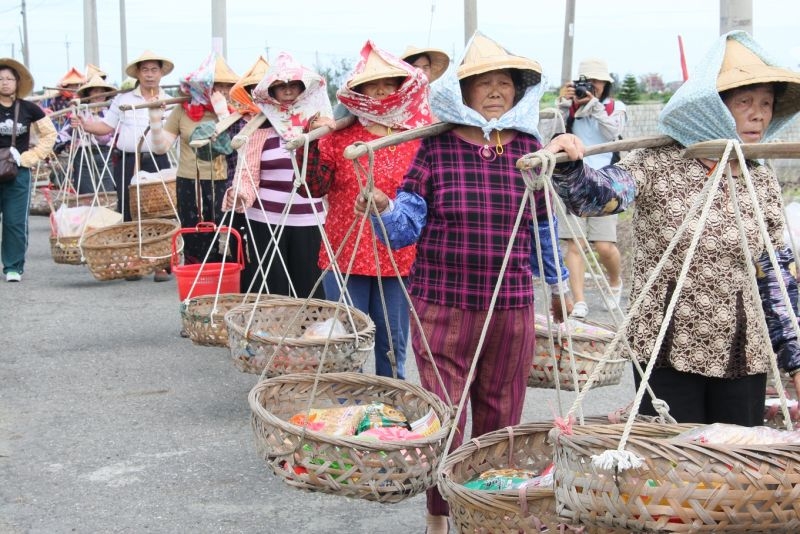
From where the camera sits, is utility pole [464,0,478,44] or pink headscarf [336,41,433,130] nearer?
pink headscarf [336,41,433,130]

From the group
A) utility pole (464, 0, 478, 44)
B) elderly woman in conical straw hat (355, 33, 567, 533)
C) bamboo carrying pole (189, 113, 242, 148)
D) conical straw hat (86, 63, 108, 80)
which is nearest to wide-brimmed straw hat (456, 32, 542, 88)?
elderly woman in conical straw hat (355, 33, 567, 533)

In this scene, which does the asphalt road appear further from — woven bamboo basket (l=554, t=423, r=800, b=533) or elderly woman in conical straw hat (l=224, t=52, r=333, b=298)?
elderly woman in conical straw hat (l=224, t=52, r=333, b=298)

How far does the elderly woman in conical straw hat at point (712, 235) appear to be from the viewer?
288 cm

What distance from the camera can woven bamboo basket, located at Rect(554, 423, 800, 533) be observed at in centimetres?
204

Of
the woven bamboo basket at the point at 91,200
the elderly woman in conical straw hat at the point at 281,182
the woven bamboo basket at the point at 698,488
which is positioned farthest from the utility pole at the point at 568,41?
the woven bamboo basket at the point at 698,488

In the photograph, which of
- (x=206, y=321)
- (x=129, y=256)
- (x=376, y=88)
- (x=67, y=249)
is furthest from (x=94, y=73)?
(x=376, y=88)

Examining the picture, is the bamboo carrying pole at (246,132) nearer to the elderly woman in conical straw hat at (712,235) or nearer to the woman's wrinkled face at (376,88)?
the woman's wrinkled face at (376,88)

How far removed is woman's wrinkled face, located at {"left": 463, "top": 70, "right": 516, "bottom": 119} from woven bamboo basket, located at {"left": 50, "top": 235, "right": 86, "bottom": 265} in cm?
579

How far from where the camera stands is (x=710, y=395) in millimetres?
3072

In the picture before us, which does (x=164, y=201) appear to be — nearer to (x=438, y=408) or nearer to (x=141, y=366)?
(x=141, y=366)

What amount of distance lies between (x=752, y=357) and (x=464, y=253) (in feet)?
2.96

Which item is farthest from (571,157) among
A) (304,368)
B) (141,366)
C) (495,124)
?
(141,366)

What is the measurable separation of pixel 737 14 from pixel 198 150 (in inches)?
135

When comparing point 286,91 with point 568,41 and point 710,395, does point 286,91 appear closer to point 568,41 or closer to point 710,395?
point 710,395
